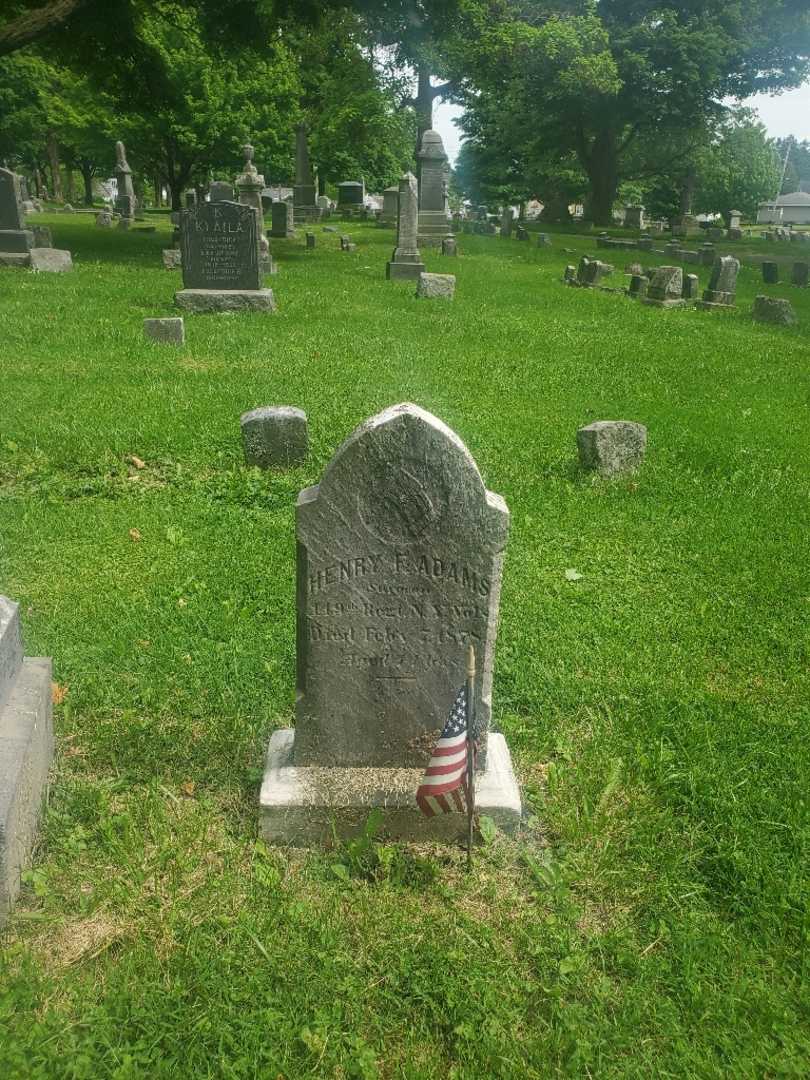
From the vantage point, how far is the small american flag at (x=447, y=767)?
3.13m

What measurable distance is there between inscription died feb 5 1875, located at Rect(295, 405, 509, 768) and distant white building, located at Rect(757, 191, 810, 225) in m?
86.6

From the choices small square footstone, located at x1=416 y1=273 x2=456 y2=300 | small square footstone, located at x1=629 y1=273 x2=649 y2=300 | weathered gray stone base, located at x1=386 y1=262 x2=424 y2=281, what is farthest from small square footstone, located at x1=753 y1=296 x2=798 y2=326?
weathered gray stone base, located at x1=386 y1=262 x2=424 y2=281

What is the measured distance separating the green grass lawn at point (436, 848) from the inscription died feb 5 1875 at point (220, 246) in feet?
19.9

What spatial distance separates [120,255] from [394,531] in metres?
20.9

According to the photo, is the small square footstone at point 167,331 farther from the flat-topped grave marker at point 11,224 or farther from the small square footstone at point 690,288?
the small square footstone at point 690,288

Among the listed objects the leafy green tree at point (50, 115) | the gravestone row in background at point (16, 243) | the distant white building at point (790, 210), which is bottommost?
the distant white building at point (790, 210)

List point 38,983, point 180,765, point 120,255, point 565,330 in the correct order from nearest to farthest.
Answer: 1. point 38,983
2. point 180,765
3. point 565,330
4. point 120,255

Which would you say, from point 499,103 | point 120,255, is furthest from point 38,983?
point 499,103

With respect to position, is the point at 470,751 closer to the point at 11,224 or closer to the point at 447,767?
the point at 447,767

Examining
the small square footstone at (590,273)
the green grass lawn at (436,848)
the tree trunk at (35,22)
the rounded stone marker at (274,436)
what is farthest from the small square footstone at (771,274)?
the rounded stone marker at (274,436)

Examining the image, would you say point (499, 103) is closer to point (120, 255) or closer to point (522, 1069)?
point (120, 255)

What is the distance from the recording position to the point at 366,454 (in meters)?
3.09

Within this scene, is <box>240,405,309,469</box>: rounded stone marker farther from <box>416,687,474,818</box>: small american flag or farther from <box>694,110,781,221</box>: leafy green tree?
<box>694,110,781,221</box>: leafy green tree

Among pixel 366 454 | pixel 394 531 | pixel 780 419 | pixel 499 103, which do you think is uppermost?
pixel 499 103
